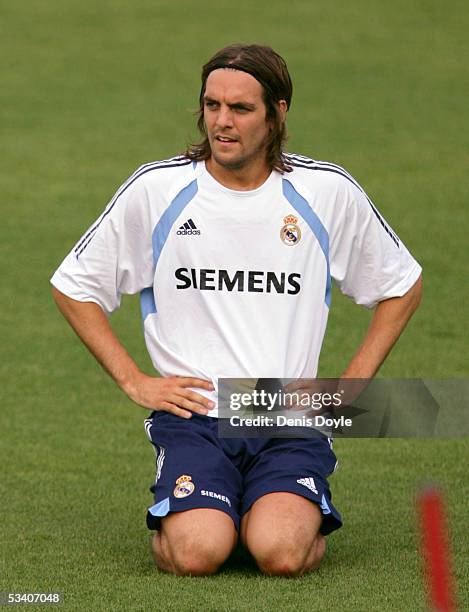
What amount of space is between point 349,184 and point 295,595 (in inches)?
63.3

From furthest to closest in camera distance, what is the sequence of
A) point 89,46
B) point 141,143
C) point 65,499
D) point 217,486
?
point 89,46 < point 141,143 < point 65,499 < point 217,486

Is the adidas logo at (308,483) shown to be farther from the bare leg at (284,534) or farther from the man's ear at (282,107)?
the man's ear at (282,107)

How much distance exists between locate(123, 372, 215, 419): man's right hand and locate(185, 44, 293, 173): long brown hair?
87cm

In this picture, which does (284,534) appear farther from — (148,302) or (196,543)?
(148,302)

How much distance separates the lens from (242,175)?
20.1 ft

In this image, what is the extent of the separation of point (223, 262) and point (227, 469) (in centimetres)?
78

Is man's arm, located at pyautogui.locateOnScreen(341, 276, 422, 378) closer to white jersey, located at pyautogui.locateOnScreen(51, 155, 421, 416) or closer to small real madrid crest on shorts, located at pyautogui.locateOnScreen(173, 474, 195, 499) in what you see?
white jersey, located at pyautogui.locateOnScreen(51, 155, 421, 416)

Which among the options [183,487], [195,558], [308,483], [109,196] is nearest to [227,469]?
[183,487]

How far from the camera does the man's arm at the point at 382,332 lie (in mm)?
6184

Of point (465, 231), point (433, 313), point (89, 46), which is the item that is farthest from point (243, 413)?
point (89, 46)

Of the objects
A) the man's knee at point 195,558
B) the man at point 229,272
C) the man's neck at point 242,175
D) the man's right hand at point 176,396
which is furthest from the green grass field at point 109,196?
the man's neck at point 242,175

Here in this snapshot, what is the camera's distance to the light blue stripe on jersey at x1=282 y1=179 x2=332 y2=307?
240 inches

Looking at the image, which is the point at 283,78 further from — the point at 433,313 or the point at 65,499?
the point at 433,313

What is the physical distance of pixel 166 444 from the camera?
19.7 feet
